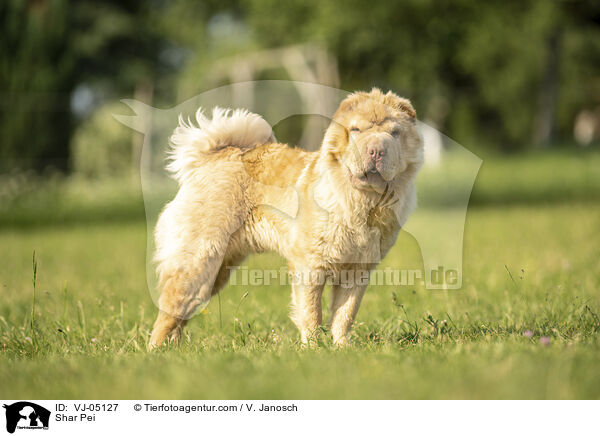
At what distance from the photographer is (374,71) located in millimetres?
16750

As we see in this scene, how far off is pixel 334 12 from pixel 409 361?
40.4ft

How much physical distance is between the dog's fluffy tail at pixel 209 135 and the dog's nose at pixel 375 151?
Result: 1006mm

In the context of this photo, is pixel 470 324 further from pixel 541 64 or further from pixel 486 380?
pixel 541 64

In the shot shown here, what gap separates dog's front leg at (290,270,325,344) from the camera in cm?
342

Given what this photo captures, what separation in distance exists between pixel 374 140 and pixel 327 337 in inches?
44.6

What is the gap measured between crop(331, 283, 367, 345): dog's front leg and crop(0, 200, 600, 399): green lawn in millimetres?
116

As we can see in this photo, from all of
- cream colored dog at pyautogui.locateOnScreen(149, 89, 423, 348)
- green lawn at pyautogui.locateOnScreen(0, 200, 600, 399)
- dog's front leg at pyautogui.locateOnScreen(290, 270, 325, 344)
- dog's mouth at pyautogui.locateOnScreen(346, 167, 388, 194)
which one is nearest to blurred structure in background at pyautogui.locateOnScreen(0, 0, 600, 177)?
cream colored dog at pyautogui.locateOnScreen(149, 89, 423, 348)

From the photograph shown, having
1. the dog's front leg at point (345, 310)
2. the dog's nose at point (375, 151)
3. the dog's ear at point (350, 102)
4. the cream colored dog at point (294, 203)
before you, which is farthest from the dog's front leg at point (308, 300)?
the dog's ear at point (350, 102)

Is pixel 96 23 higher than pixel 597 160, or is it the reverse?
pixel 96 23

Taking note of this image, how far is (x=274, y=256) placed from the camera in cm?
406

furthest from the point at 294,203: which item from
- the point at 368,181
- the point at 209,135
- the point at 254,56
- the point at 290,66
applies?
the point at 254,56
